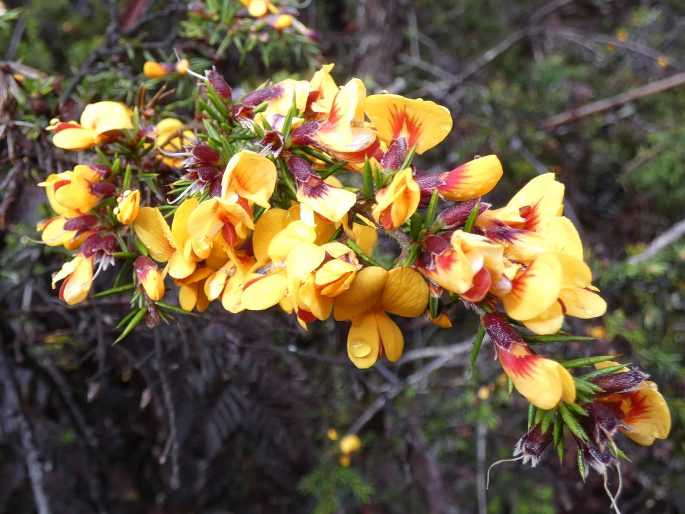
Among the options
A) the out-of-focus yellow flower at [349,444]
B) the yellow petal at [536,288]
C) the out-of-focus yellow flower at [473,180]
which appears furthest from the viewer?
the out-of-focus yellow flower at [349,444]

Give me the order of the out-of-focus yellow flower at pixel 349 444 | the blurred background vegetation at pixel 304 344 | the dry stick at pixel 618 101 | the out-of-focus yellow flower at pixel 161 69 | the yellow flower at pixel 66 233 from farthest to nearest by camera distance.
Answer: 1. the dry stick at pixel 618 101
2. the out-of-focus yellow flower at pixel 349 444
3. the blurred background vegetation at pixel 304 344
4. the out-of-focus yellow flower at pixel 161 69
5. the yellow flower at pixel 66 233

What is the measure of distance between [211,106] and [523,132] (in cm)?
195

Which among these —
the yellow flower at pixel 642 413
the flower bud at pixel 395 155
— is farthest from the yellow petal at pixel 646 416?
the flower bud at pixel 395 155

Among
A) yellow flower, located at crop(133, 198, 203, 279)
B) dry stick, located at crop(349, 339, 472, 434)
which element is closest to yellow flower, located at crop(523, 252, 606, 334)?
yellow flower, located at crop(133, 198, 203, 279)

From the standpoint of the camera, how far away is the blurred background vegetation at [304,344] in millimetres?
1295

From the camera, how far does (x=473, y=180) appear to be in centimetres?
60

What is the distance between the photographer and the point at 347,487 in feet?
6.49

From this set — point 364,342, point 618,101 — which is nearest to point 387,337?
point 364,342

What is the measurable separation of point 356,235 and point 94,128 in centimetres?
41

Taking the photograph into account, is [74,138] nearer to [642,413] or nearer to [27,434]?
[642,413]

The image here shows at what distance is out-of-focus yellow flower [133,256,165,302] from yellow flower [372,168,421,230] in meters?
0.30

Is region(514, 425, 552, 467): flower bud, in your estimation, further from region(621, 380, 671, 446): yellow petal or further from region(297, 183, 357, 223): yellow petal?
region(297, 183, 357, 223): yellow petal

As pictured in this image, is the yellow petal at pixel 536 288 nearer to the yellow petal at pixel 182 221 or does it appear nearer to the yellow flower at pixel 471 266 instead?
the yellow flower at pixel 471 266

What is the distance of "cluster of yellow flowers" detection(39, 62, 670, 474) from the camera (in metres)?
0.54
